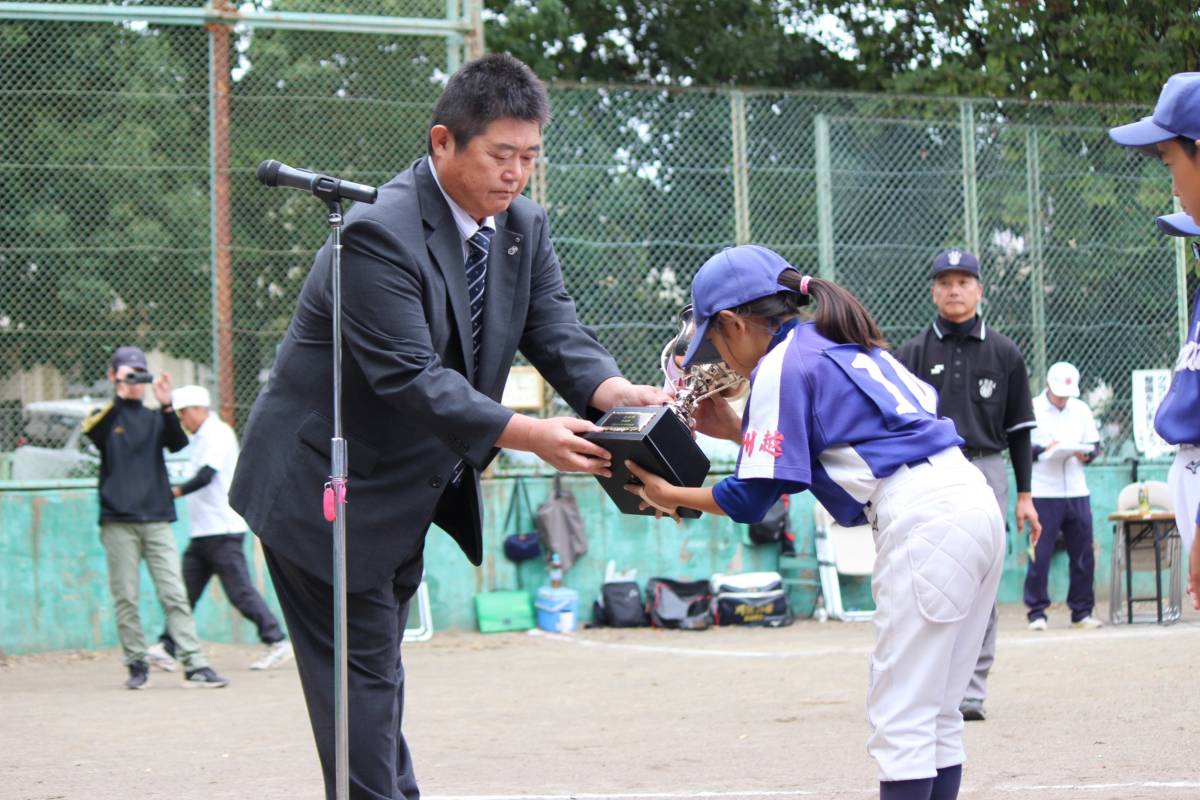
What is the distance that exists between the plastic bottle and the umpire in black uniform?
193 inches

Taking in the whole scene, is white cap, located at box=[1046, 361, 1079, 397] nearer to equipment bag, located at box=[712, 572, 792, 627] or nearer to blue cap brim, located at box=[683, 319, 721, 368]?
equipment bag, located at box=[712, 572, 792, 627]

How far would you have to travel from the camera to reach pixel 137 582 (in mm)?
9750

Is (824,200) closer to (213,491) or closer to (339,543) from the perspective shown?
(213,491)

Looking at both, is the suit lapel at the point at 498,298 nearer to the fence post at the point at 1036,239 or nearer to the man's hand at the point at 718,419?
the man's hand at the point at 718,419

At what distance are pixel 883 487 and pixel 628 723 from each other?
12.9 feet

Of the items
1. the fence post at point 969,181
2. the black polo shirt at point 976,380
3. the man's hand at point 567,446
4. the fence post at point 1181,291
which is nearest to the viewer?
the man's hand at point 567,446

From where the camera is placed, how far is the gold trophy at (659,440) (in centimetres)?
392

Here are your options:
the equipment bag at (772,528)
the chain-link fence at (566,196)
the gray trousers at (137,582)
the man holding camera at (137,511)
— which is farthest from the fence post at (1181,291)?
the gray trousers at (137,582)

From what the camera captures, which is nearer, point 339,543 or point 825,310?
point 339,543

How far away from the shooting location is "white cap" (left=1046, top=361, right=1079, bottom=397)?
12367 millimetres

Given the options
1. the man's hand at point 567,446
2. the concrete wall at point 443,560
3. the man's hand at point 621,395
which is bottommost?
the concrete wall at point 443,560

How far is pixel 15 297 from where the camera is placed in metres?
11.2

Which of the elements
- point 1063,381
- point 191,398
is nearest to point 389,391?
point 191,398

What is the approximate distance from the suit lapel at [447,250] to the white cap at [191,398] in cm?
682
